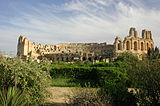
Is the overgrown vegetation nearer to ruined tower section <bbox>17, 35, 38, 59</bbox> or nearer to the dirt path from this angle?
the dirt path

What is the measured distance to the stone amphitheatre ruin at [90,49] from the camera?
206 ft

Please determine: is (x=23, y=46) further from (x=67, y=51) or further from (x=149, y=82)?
(x=149, y=82)

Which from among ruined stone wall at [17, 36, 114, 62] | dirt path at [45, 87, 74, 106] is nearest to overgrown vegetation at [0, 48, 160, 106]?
dirt path at [45, 87, 74, 106]

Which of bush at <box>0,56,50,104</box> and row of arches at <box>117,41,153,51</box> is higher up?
row of arches at <box>117,41,153,51</box>

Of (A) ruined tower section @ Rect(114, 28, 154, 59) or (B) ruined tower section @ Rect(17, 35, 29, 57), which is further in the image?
(B) ruined tower section @ Rect(17, 35, 29, 57)

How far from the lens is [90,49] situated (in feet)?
243

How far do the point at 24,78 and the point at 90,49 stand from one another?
217 feet

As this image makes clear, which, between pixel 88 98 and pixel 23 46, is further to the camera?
pixel 23 46

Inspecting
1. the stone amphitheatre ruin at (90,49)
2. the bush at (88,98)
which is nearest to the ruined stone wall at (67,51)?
the stone amphitheatre ruin at (90,49)

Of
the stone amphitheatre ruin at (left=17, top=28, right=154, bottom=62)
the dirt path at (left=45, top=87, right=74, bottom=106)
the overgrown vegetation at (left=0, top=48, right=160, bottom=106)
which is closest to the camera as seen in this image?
the overgrown vegetation at (left=0, top=48, right=160, bottom=106)

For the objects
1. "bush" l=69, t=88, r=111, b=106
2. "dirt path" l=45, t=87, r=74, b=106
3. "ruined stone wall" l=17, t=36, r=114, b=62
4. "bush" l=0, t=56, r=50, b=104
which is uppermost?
"ruined stone wall" l=17, t=36, r=114, b=62

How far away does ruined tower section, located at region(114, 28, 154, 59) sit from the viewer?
61969 mm

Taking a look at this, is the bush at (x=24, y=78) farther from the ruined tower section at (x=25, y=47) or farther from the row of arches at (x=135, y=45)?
the ruined tower section at (x=25, y=47)

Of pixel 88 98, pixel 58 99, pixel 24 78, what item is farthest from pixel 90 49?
pixel 88 98
